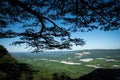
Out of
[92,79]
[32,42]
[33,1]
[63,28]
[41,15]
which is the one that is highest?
[33,1]

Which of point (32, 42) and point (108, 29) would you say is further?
point (32, 42)

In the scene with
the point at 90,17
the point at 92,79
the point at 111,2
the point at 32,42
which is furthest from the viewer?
the point at 32,42

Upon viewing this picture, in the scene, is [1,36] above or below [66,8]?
below

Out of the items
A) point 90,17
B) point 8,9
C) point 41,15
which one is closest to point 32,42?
point 41,15

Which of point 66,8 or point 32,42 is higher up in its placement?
point 66,8

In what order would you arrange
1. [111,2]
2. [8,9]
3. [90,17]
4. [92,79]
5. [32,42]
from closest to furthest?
[92,79], [111,2], [90,17], [8,9], [32,42]

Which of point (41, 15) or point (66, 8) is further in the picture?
point (41, 15)

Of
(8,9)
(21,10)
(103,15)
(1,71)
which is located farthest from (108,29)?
(1,71)

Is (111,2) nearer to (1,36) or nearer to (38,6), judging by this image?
(38,6)

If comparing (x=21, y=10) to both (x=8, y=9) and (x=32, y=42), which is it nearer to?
(x=8, y=9)
